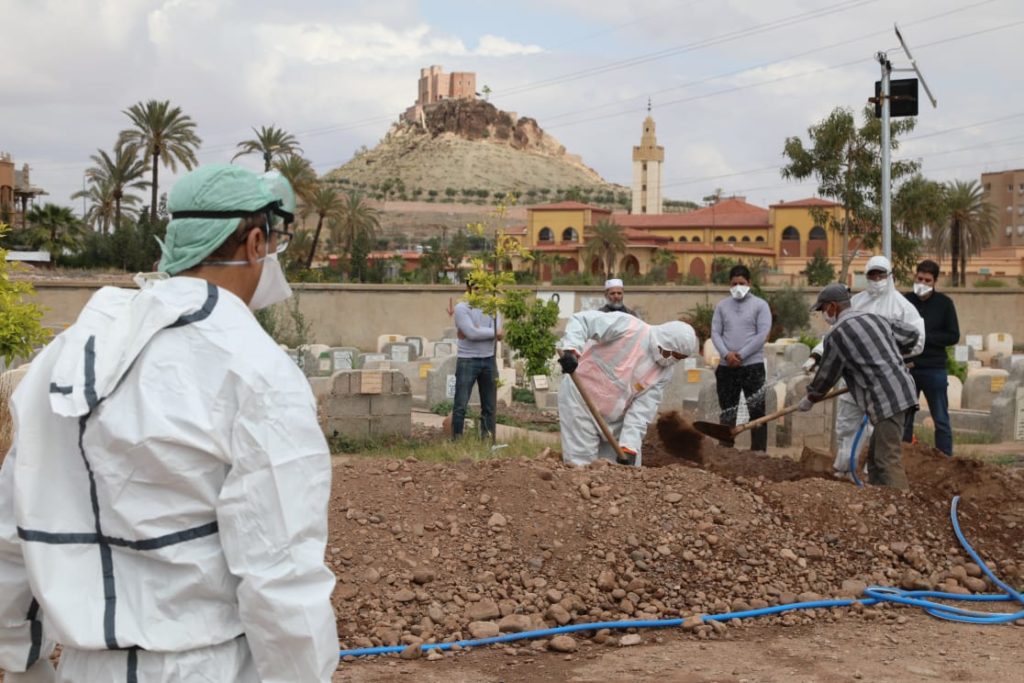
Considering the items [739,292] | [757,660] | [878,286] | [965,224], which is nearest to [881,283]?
[878,286]

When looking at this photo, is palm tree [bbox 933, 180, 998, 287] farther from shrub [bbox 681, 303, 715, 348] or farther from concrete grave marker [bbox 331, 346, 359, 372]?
concrete grave marker [bbox 331, 346, 359, 372]

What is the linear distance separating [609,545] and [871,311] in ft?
11.2

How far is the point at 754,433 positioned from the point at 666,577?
478 centimetres

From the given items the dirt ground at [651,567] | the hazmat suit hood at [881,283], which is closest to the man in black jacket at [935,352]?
the hazmat suit hood at [881,283]

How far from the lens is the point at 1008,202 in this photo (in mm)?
99812

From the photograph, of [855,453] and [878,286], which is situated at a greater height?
[878,286]

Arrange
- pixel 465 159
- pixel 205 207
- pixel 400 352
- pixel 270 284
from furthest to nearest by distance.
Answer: pixel 465 159 → pixel 400 352 → pixel 270 284 → pixel 205 207

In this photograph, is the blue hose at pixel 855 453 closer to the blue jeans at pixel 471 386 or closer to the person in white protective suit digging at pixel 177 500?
the blue jeans at pixel 471 386

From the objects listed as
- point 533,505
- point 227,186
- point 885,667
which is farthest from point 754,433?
point 227,186

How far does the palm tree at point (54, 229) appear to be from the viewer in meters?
41.1

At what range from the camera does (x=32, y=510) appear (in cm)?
204

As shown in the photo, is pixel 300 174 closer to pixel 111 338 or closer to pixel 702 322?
pixel 702 322

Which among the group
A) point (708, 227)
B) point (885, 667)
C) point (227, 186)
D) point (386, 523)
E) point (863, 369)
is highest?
point (708, 227)

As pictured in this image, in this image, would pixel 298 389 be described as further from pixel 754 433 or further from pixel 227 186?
pixel 754 433
